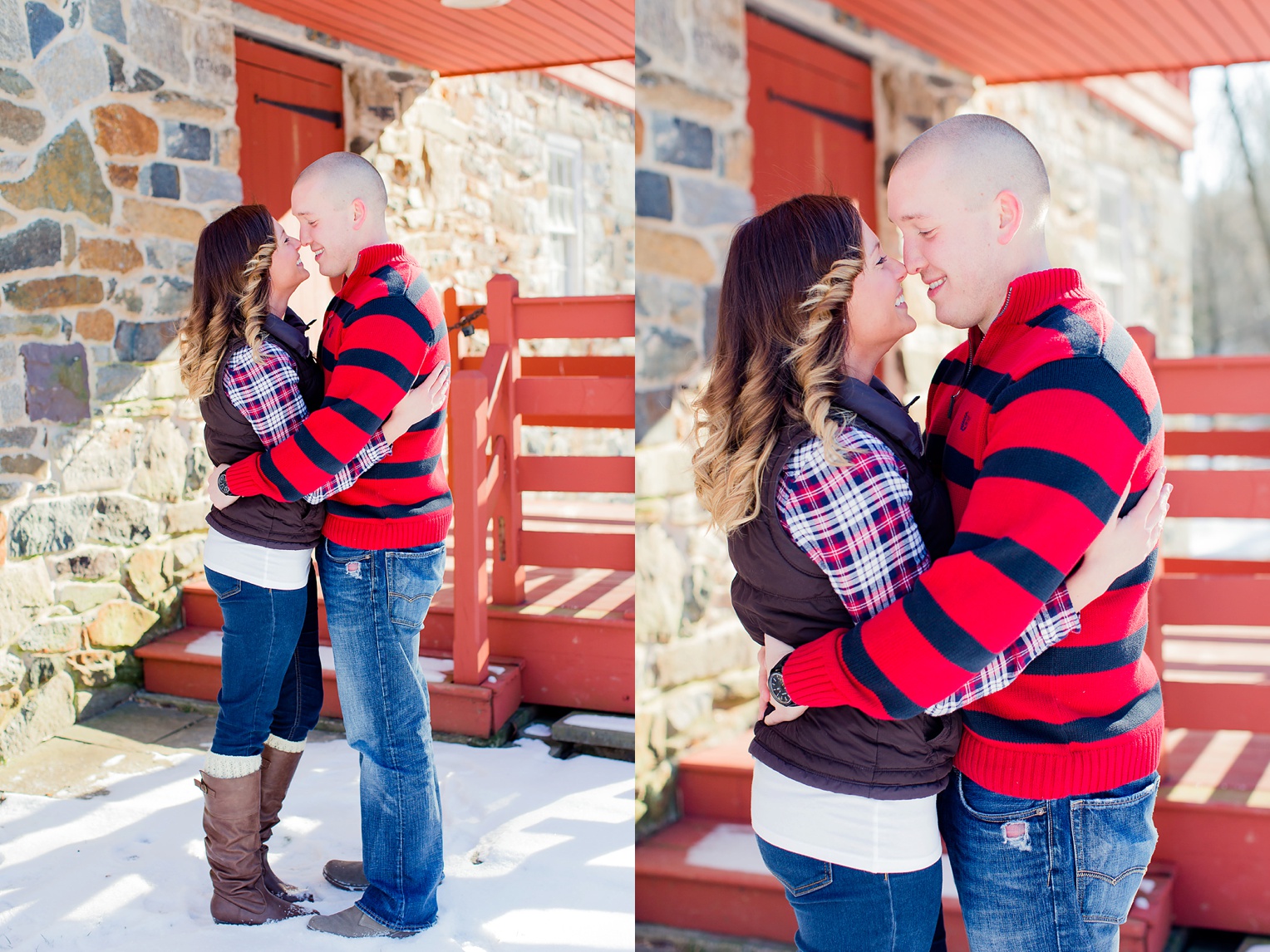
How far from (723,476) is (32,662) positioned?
3385mm

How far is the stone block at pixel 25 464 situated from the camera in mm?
3502

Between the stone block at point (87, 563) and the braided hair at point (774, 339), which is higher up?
the braided hair at point (774, 339)

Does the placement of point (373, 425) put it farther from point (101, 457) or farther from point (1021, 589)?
point (101, 457)

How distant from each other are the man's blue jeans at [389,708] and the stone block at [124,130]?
101 inches

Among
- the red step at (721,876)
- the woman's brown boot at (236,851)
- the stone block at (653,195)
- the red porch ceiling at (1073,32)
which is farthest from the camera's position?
the red porch ceiling at (1073,32)

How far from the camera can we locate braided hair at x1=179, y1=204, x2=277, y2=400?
7.31ft

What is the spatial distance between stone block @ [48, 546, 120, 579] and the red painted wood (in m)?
→ 1.67

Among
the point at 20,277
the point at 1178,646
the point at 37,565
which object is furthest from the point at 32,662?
the point at 1178,646

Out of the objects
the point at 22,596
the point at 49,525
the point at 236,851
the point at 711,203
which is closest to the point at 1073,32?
the point at 711,203

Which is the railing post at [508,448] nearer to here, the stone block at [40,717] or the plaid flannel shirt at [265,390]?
the plaid flannel shirt at [265,390]

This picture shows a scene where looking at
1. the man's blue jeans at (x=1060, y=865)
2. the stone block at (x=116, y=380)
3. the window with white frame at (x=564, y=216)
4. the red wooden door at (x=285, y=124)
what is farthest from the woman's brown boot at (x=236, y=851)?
the window with white frame at (x=564, y=216)

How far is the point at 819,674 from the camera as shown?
115cm

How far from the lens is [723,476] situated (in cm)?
125

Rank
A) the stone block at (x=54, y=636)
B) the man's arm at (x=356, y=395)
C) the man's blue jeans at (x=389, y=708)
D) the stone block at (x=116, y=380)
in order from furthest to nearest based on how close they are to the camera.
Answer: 1. the stone block at (x=116, y=380)
2. the stone block at (x=54, y=636)
3. the man's blue jeans at (x=389, y=708)
4. the man's arm at (x=356, y=395)
